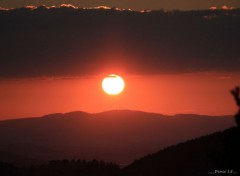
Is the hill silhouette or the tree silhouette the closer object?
the tree silhouette

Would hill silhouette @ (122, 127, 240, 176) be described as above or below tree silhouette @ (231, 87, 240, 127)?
above

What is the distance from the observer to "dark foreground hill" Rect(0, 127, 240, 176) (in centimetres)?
3469

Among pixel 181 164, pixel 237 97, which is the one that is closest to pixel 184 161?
pixel 181 164

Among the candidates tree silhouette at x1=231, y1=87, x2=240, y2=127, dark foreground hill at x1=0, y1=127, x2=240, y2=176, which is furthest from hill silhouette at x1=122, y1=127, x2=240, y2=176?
tree silhouette at x1=231, y1=87, x2=240, y2=127

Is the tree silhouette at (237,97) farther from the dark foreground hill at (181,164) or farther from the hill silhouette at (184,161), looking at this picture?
the hill silhouette at (184,161)

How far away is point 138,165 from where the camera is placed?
53.1 meters

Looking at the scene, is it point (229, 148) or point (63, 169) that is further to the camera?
point (63, 169)

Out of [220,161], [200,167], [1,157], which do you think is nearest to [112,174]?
[200,167]

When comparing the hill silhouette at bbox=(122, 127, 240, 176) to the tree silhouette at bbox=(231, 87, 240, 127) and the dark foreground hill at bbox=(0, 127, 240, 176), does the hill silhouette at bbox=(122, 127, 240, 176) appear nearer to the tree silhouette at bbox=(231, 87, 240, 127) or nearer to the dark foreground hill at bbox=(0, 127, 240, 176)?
the dark foreground hill at bbox=(0, 127, 240, 176)

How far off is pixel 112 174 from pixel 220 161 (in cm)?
2090

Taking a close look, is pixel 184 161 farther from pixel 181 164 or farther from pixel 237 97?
pixel 237 97

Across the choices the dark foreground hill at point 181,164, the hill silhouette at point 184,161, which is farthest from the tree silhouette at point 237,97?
the hill silhouette at point 184,161

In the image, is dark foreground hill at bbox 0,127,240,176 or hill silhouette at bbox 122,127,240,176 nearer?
dark foreground hill at bbox 0,127,240,176

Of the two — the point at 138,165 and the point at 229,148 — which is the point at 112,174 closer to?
the point at 138,165
